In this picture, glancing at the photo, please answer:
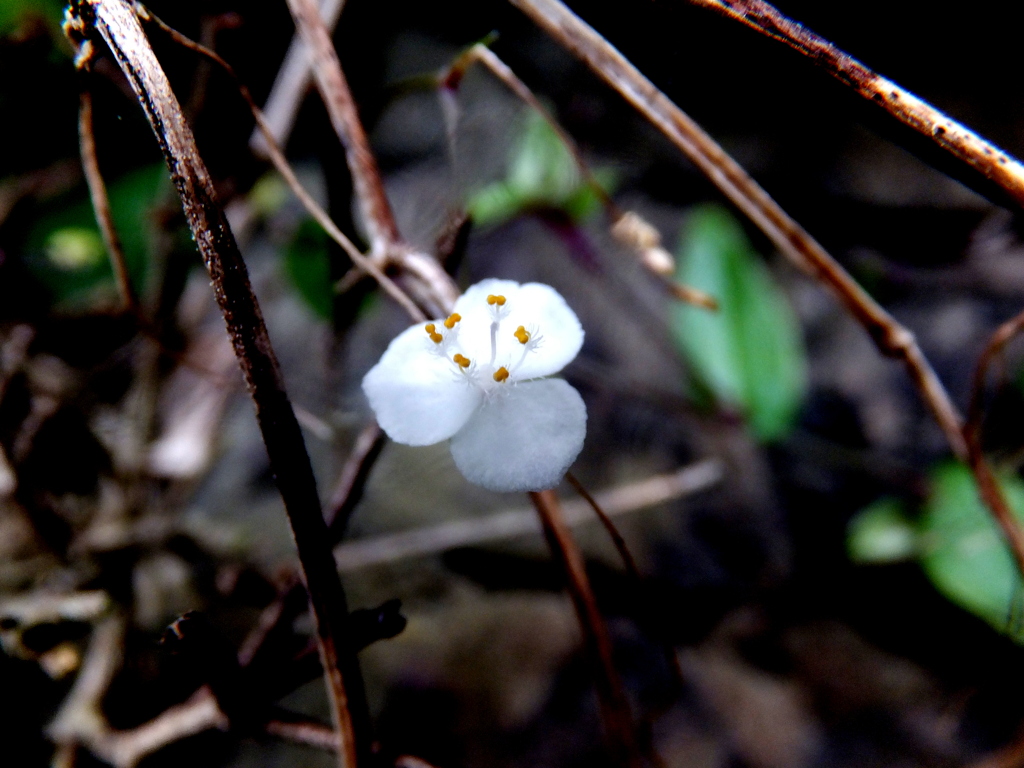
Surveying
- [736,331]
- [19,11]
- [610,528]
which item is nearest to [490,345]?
[610,528]

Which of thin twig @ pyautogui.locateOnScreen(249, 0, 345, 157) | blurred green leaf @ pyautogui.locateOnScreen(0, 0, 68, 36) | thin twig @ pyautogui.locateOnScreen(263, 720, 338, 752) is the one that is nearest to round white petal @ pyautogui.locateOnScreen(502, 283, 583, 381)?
thin twig @ pyautogui.locateOnScreen(263, 720, 338, 752)

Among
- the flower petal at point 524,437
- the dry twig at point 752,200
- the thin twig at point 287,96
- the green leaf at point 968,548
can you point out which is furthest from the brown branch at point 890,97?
the green leaf at point 968,548

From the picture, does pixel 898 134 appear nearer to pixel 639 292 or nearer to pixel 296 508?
pixel 296 508

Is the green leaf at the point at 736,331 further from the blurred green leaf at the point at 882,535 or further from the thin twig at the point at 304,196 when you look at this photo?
the thin twig at the point at 304,196

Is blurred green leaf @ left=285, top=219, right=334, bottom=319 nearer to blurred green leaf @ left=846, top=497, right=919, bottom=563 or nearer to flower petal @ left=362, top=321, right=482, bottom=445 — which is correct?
flower petal @ left=362, top=321, right=482, bottom=445

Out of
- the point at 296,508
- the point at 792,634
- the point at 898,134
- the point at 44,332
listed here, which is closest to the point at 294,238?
the point at 44,332

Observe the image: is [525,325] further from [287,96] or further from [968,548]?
[968,548]
